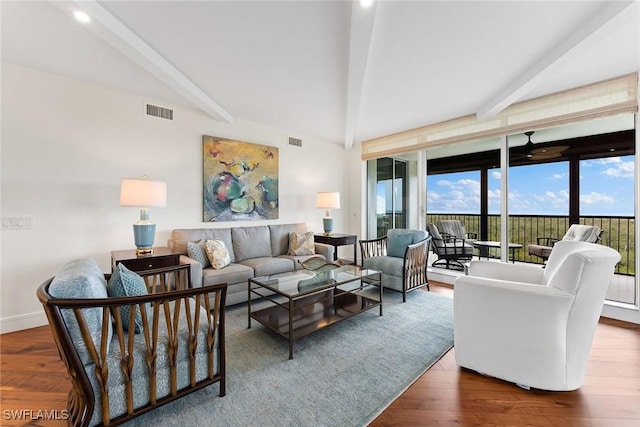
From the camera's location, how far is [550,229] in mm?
3980

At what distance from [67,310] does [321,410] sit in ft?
4.68

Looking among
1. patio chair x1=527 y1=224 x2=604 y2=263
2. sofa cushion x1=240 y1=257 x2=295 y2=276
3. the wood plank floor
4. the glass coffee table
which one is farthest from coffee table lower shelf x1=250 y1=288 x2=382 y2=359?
patio chair x1=527 y1=224 x2=604 y2=263

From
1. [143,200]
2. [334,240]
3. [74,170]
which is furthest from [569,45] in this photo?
[74,170]

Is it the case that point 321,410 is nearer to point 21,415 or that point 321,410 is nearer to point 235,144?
point 21,415

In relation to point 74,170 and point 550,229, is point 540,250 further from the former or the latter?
point 74,170

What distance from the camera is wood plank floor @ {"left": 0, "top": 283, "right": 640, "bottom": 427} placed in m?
1.53

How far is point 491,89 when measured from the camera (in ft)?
10.2

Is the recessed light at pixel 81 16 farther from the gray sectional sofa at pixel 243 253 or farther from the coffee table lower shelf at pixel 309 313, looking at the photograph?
the coffee table lower shelf at pixel 309 313

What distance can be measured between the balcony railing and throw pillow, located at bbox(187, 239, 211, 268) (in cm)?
371

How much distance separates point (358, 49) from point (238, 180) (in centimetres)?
261

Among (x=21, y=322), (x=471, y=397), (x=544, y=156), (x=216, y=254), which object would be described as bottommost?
(x=471, y=397)

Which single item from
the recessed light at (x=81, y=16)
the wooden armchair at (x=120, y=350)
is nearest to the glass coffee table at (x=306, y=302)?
the wooden armchair at (x=120, y=350)

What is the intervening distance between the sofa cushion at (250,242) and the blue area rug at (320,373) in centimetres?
99

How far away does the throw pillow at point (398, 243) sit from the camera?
3854mm
